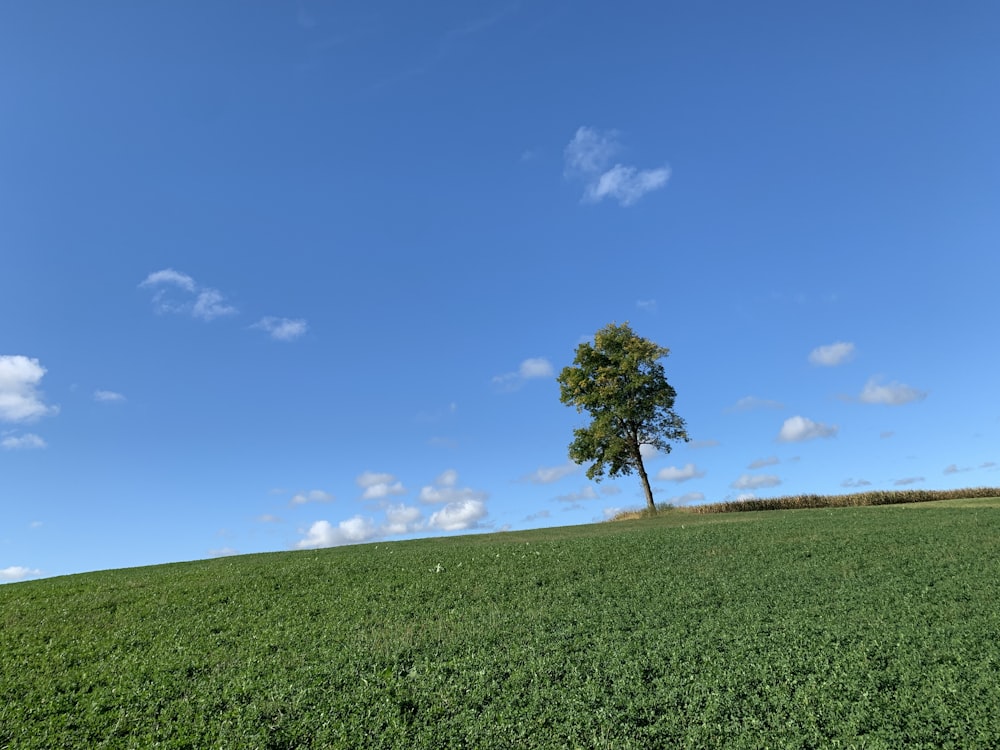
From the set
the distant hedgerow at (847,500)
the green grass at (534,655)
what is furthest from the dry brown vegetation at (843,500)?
the green grass at (534,655)

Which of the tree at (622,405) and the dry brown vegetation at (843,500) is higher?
the tree at (622,405)

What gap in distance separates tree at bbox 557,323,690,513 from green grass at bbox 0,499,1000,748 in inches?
1080

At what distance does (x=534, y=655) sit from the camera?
9.83 metres

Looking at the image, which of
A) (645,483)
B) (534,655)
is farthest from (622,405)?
(534,655)

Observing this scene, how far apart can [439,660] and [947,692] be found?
721 centimetres

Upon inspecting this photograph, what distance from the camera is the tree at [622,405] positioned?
44.4m

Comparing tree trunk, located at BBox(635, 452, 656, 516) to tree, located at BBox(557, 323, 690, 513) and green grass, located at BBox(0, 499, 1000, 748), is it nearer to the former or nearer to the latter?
tree, located at BBox(557, 323, 690, 513)

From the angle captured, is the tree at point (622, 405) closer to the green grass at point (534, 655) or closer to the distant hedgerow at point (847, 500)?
the distant hedgerow at point (847, 500)

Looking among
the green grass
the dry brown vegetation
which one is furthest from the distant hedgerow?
the green grass

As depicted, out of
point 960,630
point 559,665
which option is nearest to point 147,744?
point 559,665

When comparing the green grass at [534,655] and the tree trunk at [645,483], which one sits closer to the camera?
the green grass at [534,655]

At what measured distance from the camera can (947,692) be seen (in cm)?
819

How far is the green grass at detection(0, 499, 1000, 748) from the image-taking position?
782 centimetres

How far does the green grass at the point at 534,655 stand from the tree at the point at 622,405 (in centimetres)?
2744
